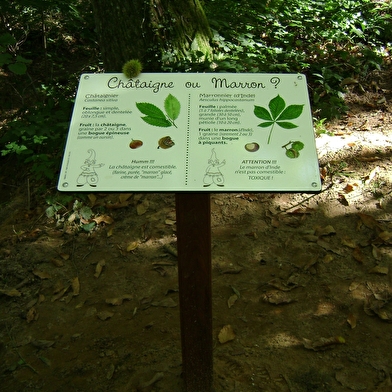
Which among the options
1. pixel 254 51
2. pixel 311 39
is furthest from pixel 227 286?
pixel 311 39

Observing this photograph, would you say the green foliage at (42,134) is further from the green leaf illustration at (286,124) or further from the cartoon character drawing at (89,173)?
the green leaf illustration at (286,124)

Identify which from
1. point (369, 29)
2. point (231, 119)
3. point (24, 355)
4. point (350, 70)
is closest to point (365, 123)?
point (350, 70)

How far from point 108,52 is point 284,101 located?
8.55ft

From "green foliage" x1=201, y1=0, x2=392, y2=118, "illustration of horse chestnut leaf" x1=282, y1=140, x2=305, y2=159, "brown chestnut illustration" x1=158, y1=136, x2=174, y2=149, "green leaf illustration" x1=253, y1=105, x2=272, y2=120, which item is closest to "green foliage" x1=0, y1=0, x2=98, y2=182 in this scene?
"green foliage" x1=201, y1=0, x2=392, y2=118

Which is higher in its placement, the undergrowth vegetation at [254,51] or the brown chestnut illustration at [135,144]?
the brown chestnut illustration at [135,144]

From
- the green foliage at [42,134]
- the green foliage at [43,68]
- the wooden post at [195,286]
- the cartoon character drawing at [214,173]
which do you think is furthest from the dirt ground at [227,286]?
the cartoon character drawing at [214,173]

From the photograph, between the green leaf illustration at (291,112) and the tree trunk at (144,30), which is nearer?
the green leaf illustration at (291,112)

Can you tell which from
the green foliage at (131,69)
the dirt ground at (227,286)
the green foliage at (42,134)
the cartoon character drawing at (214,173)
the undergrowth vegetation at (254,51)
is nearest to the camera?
the cartoon character drawing at (214,173)

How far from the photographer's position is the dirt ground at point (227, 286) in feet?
7.90

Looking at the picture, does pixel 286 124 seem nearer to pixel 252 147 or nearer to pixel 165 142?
pixel 252 147

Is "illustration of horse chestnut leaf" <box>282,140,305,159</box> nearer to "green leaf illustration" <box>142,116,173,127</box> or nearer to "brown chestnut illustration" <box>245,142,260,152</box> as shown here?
"brown chestnut illustration" <box>245,142,260,152</box>

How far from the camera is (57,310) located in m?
2.93

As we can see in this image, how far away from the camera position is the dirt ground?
94.8 inches

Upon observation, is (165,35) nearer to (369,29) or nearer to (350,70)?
(350,70)
